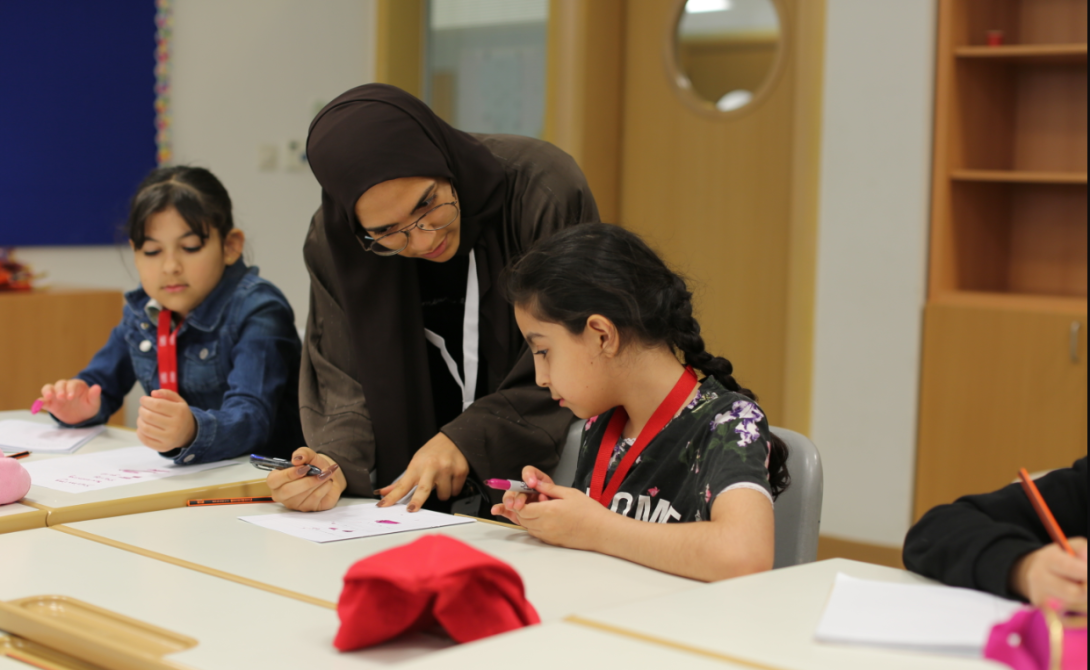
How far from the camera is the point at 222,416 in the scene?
69.2 inches

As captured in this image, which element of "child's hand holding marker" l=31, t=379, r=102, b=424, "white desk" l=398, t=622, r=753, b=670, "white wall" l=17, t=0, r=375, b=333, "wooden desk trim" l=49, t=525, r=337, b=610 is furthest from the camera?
"white wall" l=17, t=0, r=375, b=333

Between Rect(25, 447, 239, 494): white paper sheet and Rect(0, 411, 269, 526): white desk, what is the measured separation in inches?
1.0

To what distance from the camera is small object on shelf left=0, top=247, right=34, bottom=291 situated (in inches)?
124

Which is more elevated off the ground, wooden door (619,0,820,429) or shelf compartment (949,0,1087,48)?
shelf compartment (949,0,1087,48)

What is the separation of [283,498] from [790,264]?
2.26m

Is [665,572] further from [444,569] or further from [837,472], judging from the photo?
[837,472]

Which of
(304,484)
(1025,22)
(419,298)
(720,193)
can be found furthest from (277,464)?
(1025,22)

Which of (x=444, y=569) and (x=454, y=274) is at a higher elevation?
(x=454, y=274)

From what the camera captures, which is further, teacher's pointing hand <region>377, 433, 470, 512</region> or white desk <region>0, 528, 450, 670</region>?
teacher's pointing hand <region>377, 433, 470, 512</region>

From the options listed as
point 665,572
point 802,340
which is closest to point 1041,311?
point 802,340

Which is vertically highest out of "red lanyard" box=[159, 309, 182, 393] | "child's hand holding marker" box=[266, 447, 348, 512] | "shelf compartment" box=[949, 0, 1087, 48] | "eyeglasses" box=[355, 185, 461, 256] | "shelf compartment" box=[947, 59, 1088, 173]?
"shelf compartment" box=[949, 0, 1087, 48]

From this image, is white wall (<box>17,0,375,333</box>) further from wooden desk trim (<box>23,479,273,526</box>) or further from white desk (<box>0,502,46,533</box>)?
white desk (<box>0,502,46,533</box>)

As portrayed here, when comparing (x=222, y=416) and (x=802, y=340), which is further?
(x=802, y=340)

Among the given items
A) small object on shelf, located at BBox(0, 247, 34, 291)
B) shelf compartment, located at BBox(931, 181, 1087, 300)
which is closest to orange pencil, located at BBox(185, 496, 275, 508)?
small object on shelf, located at BBox(0, 247, 34, 291)
